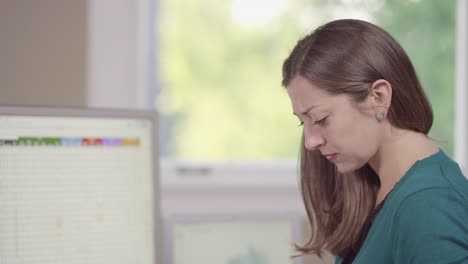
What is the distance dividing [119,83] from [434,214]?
122cm

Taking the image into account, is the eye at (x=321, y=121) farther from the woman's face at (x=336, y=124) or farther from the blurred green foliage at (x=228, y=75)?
the blurred green foliage at (x=228, y=75)

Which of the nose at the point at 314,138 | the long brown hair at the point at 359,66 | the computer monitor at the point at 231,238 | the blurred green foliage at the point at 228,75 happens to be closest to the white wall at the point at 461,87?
the blurred green foliage at the point at 228,75

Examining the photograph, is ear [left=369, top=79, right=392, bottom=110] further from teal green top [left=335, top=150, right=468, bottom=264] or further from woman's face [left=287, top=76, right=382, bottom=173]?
teal green top [left=335, top=150, right=468, bottom=264]

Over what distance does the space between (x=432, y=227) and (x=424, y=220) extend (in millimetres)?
18

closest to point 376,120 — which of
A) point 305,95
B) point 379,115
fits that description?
point 379,115

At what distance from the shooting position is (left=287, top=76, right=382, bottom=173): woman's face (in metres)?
1.14

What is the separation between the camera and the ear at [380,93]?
1.12 meters

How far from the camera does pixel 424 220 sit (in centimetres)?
100

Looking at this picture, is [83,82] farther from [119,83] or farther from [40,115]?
[40,115]

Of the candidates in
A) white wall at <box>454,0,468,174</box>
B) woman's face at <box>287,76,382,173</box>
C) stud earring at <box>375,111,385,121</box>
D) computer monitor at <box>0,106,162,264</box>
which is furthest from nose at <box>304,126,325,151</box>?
white wall at <box>454,0,468,174</box>

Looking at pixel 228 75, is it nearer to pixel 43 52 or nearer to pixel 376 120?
pixel 43 52

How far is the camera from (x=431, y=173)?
3.56ft

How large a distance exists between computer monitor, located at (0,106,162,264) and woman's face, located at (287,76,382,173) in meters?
0.33

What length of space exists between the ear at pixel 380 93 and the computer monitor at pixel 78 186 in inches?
17.9
